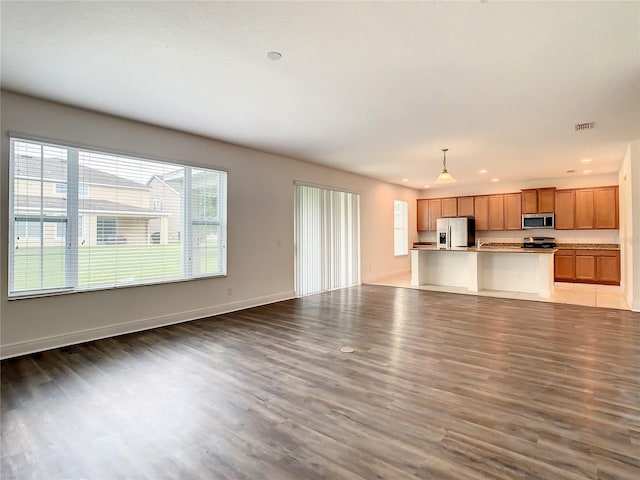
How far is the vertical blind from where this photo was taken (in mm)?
6898

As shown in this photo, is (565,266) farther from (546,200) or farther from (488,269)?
(488,269)

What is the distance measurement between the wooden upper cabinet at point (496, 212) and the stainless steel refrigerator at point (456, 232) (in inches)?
18.6

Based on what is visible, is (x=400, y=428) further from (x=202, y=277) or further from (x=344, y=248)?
(x=344, y=248)

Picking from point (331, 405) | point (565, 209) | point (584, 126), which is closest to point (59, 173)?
point (331, 405)

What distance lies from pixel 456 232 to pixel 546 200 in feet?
7.54

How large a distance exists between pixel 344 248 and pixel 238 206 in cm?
322

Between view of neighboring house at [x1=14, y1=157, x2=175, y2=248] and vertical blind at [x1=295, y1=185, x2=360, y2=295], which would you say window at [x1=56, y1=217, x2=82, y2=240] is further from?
vertical blind at [x1=295, y1=185, x2=360, y2=295]

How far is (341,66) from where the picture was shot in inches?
116

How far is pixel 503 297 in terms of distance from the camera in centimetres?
643

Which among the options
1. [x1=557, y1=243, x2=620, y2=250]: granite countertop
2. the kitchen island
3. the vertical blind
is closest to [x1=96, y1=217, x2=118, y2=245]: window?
the vertical blind

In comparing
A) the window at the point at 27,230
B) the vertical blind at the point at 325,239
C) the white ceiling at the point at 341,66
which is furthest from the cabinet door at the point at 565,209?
the window at the point at 27,230

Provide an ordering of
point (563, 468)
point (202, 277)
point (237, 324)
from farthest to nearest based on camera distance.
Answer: point (202, 277)
point (237, 324)
point (563, 468)

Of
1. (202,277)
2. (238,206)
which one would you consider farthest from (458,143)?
(202,277)

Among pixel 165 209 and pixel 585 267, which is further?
pixel 585 267
